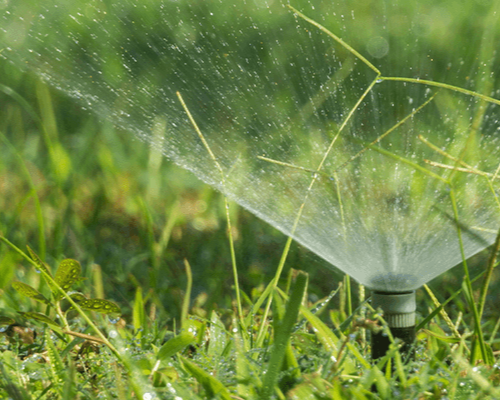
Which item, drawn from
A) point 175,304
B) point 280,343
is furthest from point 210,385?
point 175,304

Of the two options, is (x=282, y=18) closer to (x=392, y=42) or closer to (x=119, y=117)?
(x=392, y=42)

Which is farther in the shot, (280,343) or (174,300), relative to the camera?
(174,300)

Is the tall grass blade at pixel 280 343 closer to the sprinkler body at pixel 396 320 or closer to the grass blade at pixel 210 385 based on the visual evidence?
the grass blade at pixel 210 385

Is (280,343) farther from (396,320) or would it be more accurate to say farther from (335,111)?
(335,111)

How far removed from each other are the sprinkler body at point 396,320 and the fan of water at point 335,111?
0.03 meters

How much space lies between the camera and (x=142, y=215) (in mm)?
1806

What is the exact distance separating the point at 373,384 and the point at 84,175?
1.52 metres

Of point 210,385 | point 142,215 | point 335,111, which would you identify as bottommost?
point 210,385

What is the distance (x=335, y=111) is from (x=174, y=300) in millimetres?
655

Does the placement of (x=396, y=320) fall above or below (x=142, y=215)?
below

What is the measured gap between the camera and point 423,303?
144 cm

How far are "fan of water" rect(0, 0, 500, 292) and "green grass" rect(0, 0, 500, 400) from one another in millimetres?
122

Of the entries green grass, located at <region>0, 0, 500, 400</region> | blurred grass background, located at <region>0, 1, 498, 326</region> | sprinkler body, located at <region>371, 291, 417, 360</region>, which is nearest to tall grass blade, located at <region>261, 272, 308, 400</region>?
green grass, located at <region>0, 0, 500, 400</region>

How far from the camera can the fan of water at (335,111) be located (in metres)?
0.98
